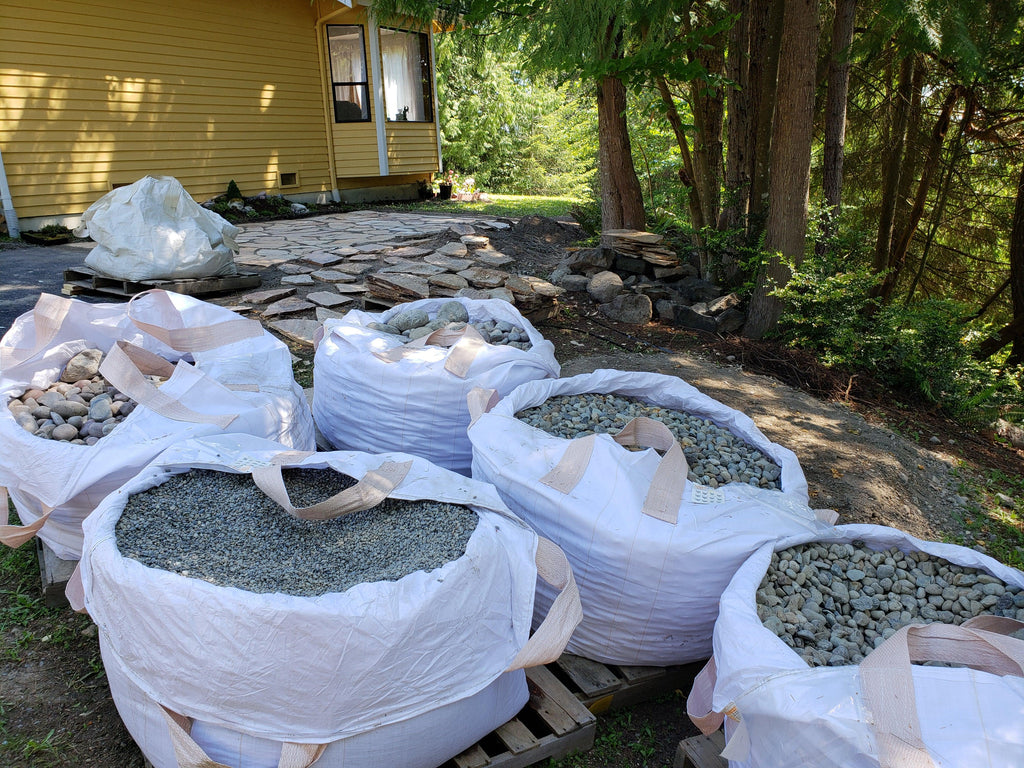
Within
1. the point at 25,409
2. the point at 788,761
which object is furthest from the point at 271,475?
the point at 788,761

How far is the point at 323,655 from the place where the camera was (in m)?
1.40

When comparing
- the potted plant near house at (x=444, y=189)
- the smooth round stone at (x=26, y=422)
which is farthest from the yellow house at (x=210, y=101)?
the smooth round stone at (x=26, y=422)

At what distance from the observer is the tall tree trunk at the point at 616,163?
6102 mm

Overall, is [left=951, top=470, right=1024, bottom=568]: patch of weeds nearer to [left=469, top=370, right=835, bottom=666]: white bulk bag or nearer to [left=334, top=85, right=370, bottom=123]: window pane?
[left=469, top=370, right=835, bottom=666]: white bulk bag

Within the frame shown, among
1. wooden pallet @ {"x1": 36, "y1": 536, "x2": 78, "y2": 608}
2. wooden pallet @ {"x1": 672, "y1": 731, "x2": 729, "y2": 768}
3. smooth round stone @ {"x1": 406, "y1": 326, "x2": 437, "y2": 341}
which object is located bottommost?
wooden pallet @ {"x1": 672, "y1": 731, "x2": 729, "y2": 768}

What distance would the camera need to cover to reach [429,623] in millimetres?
1464

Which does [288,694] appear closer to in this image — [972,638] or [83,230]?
[972,638]

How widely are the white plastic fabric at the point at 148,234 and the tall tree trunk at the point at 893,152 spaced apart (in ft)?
23.1

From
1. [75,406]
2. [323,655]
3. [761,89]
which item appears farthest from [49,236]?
[323,655]

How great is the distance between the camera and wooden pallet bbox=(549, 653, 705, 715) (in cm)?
190

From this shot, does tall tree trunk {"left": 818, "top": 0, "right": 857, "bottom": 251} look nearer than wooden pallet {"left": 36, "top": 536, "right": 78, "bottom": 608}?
No

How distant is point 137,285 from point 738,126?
4.93m

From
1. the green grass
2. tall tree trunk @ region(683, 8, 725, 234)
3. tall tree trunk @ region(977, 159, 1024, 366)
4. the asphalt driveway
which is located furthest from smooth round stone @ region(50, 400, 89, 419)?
the green grass

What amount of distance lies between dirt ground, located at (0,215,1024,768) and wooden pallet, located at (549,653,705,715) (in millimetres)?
57
